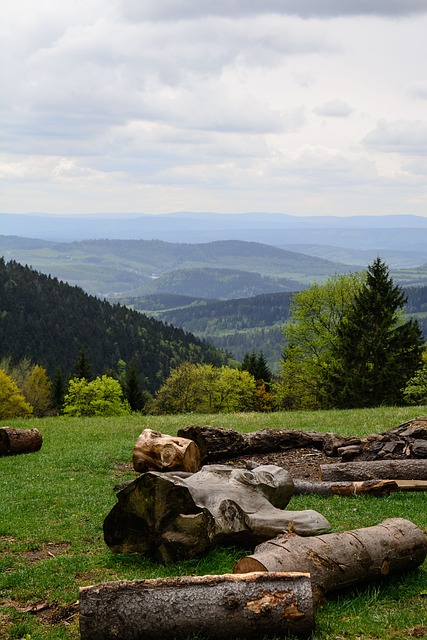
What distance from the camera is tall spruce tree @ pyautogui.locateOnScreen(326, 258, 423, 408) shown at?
171ft

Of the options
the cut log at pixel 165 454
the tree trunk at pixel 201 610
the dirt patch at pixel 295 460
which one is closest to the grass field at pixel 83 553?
the tree trunk at pixel 201 610

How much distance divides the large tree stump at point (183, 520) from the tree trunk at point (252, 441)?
8440mm

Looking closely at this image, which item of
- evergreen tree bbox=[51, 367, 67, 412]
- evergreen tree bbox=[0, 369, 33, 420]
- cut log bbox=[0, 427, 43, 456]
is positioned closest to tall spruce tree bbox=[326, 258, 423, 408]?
cut log bbox=[0, 427, 43, 456]

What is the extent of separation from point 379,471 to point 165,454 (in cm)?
656

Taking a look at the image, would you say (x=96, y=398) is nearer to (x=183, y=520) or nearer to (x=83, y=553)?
(x=83, y=553)

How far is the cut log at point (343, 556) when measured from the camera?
9336mm

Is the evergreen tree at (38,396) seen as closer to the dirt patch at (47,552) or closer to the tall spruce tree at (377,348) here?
the tall spruce tree at (377,348)

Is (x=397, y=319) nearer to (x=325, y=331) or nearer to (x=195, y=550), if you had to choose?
(x=325, y=331)

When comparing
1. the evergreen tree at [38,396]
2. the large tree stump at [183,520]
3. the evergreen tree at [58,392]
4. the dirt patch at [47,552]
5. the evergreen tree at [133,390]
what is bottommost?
the evergreen tree at [38,396]

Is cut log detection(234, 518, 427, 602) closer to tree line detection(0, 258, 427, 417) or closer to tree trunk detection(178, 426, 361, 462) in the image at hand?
tree trunk detection(178, 426, 361, 462)

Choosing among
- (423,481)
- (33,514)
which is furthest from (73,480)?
(423,481)

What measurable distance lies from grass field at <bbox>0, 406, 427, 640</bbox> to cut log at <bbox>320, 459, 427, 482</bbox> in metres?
1.01

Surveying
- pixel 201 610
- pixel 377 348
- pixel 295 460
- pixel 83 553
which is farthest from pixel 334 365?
pixel 201 610

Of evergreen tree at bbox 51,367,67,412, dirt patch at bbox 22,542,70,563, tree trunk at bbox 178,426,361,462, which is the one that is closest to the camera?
dirt patch at bbox 22,542,70,563
